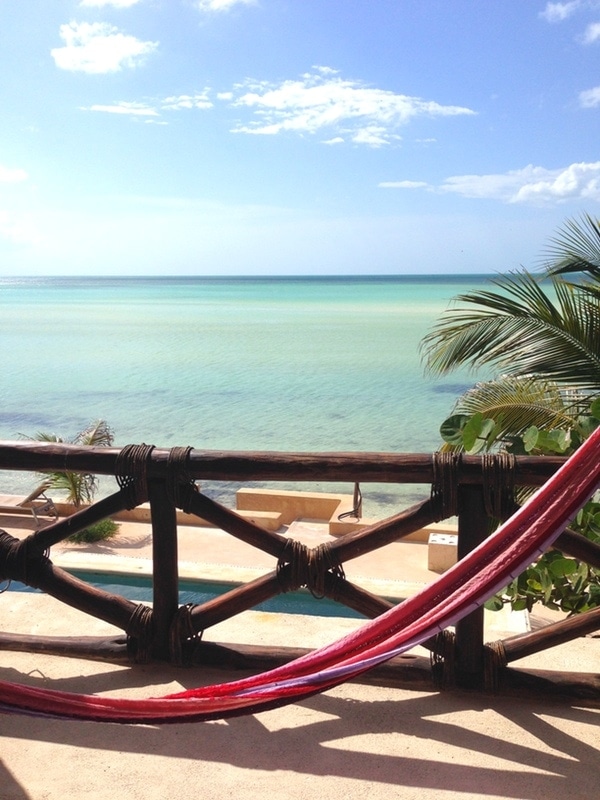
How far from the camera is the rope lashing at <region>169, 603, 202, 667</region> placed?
2.29 metres

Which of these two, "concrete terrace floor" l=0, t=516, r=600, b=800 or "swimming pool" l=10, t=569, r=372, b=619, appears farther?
"swimming pool" l=10, t=569, r=372, b=619

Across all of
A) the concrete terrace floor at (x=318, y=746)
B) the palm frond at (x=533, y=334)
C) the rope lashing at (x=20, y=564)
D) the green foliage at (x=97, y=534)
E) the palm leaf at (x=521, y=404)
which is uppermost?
the palm frond at (x=533, y=334)

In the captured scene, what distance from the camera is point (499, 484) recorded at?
2039 mm

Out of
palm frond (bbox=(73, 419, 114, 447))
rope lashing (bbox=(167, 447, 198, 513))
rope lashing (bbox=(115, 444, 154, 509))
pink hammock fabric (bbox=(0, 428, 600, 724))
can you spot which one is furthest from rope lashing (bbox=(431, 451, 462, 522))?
palm frond (bbox=(73, 419, 114, 447))

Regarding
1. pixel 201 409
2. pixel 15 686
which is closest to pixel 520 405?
pixel 15 686

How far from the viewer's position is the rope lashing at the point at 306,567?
7.12 ft

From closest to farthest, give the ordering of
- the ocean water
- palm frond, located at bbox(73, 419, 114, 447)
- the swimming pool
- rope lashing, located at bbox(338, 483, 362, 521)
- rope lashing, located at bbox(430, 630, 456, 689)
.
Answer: rope lashing, located at bbox(430, 630, 456, 689) → the swimming pool → rope lashing, located at bbox(338, 483, 362, 521) → palm frond, located at bbox(73, 419, 114, 447) → the ocean water

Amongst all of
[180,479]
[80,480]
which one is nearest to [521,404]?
[180,479]

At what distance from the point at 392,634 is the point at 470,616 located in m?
0.41

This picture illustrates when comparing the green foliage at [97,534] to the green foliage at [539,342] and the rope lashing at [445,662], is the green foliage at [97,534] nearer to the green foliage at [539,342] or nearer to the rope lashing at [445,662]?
the green foliage at [539,342]

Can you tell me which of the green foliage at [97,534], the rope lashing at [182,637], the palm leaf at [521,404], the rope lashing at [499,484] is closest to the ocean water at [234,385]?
the palm leaf at [521,404]

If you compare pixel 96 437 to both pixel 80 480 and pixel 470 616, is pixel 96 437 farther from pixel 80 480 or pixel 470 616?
pixel 470 616

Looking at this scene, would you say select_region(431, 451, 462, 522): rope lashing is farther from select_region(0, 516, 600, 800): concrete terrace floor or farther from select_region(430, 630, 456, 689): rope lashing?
select_region(0, 516, 600, 800): concrete terrace floor

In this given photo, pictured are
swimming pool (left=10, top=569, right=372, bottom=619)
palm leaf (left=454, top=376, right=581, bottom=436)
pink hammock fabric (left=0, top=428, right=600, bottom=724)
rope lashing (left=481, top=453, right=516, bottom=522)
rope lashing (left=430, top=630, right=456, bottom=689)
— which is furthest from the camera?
swimming pool (left=10, top=569, right=372, bottom=619)
